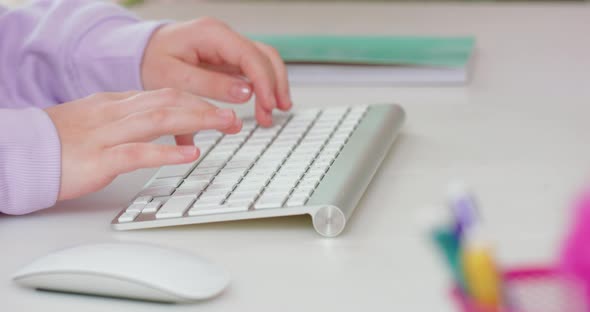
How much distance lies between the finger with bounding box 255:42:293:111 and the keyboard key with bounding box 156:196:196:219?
282 mm

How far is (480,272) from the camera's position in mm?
274

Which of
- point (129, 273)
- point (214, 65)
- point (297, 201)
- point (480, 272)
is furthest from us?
point (214, 65)

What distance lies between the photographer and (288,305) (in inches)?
21.2

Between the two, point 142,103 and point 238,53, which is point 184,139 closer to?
point 142,103

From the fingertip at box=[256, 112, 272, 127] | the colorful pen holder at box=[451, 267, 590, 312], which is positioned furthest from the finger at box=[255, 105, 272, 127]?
the colorful pen holder at box=[451, 267, 590, 312]

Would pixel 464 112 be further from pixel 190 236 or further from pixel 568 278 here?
pixel 568 278

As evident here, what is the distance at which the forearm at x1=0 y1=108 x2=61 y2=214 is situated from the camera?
2.27ft

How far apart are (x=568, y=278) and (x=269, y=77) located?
2.19ft

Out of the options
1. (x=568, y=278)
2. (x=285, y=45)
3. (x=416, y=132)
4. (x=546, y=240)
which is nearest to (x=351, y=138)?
(x=416, y=132)

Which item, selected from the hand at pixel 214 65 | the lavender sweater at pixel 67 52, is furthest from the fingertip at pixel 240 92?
the lavender sweater at pixel 67 52

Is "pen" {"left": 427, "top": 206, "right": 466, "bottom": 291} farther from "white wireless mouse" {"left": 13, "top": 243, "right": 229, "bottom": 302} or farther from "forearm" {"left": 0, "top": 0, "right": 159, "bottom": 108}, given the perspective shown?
"forearm" {"left": 0, "top": 0, "right": 159, "bottom": 108}

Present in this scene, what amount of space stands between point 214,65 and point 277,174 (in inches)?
13.4

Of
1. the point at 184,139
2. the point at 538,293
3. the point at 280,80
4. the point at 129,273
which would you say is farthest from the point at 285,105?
the point at 538,293

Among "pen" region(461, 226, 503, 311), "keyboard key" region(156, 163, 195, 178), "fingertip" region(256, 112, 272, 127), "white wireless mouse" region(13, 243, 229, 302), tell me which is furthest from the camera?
"fingertip" region(256, 112, 272, 127)
